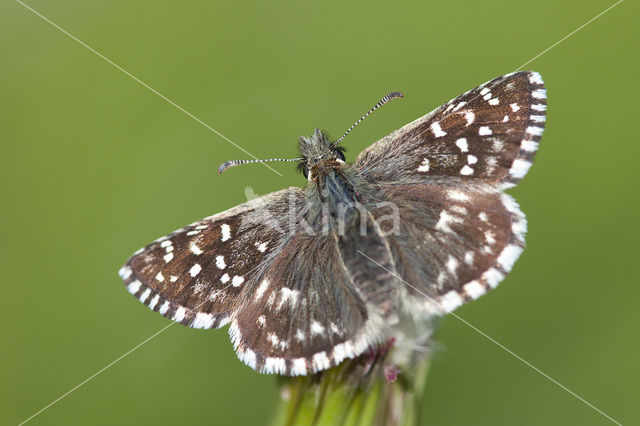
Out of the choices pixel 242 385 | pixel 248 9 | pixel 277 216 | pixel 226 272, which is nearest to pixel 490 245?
pixel 277 216

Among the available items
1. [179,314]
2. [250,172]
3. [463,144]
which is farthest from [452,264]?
[250,172]

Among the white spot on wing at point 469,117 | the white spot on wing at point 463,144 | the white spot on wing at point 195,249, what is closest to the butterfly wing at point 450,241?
the white spot on wing at point 463,144

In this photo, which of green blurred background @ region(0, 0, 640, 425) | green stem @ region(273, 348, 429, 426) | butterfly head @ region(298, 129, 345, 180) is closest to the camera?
green stem @ region(273, 348, 429, 426)

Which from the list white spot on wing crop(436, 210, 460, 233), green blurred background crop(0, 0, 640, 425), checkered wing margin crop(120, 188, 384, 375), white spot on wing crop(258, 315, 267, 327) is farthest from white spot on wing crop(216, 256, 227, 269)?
green blurred background crop(0, 0, 640, 425)

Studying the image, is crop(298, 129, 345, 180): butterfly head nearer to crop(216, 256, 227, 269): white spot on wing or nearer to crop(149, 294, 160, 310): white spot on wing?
crop(216, 256, 227, 269): white spot on wing

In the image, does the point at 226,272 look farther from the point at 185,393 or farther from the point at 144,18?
the point at 144,18
